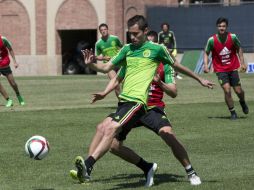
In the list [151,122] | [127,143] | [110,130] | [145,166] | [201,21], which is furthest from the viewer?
[201,21]

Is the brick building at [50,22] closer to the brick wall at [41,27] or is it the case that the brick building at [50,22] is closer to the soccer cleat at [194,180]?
the brick wall at [41,27]

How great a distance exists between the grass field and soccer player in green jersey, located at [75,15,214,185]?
0.59 meters

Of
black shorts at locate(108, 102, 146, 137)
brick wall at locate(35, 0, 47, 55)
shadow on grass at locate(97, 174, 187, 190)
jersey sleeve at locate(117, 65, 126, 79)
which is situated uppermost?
jersey sleeve at locate(117, 65, 126, 79)

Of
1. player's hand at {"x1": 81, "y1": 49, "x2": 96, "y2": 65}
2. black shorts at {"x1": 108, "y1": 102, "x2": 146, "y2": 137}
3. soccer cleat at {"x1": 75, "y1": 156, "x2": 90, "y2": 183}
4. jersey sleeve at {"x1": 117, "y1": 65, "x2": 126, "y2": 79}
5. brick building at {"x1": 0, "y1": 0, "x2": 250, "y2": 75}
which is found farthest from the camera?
brick building at {"x1": 0, "y1": 0, "x2": 250, "y2": 75}

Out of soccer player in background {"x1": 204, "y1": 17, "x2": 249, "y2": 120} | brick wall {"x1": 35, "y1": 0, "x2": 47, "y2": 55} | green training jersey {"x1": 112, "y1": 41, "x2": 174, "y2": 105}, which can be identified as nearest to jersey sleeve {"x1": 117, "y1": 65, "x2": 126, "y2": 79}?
green training jersey {"x1": 112, "y1": 41, "x2": 174, "y2": 105}

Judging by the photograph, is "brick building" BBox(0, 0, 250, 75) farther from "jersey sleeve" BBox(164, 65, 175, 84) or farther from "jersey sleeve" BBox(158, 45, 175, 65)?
"jersey sleeve" BBox(158, 45, 175, 65)

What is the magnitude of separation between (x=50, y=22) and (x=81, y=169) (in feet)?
147

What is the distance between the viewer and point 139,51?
10289mm

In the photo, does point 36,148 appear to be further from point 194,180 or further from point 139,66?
point 194,180

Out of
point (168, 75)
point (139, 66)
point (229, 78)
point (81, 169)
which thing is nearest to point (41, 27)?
point (229, 78)

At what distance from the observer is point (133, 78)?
10164 millimetres

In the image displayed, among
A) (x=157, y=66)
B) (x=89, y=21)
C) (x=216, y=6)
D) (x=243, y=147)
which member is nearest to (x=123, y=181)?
(x=157, y=66)

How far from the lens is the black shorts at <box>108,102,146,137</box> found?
9930mm

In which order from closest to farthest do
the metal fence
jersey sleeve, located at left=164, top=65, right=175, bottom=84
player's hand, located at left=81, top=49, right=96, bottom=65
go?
1. player's hand, located at left=81, top=49, right=96, bottom=65
2. jersey sleeve, located at left=164, top=65, right=175, bottom=84
3. the metal fence
